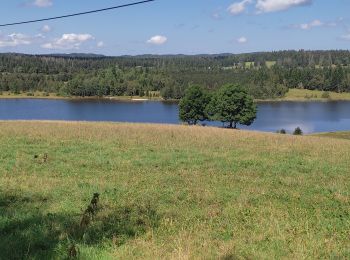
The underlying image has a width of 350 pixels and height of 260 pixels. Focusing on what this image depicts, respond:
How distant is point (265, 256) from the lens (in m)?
6.78

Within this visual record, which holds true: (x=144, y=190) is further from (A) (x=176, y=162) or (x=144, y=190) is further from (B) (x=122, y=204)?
(A) (x=176, y=162)

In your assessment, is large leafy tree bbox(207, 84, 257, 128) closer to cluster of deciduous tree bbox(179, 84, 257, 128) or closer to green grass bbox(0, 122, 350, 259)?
cluster of deciduous tree bbox(179, 84, 257, 128)

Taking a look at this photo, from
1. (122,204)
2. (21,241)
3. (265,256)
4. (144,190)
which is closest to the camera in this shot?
(265,256)

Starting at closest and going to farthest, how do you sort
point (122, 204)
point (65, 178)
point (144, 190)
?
1. point (122, 204)
2. point (144, 190)
3. point (65, 178)

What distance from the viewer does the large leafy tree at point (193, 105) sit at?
84.9 metres

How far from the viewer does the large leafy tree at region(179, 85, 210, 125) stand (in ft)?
279

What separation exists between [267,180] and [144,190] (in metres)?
4.10

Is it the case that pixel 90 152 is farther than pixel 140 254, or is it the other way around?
pixel 90 152

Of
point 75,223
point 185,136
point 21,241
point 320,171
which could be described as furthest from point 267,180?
point 185,136

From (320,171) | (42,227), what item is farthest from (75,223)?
(320,171)

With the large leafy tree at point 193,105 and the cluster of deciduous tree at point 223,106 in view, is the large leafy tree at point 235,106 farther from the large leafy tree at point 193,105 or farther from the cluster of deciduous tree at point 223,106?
the large leafy tree at point 193,105

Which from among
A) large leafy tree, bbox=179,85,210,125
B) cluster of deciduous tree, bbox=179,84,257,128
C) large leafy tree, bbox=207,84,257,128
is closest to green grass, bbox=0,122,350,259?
large leafy tree, bbox=207,84,257,128

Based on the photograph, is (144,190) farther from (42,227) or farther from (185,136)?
(185,136)

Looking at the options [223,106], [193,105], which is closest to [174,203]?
[223,106]
